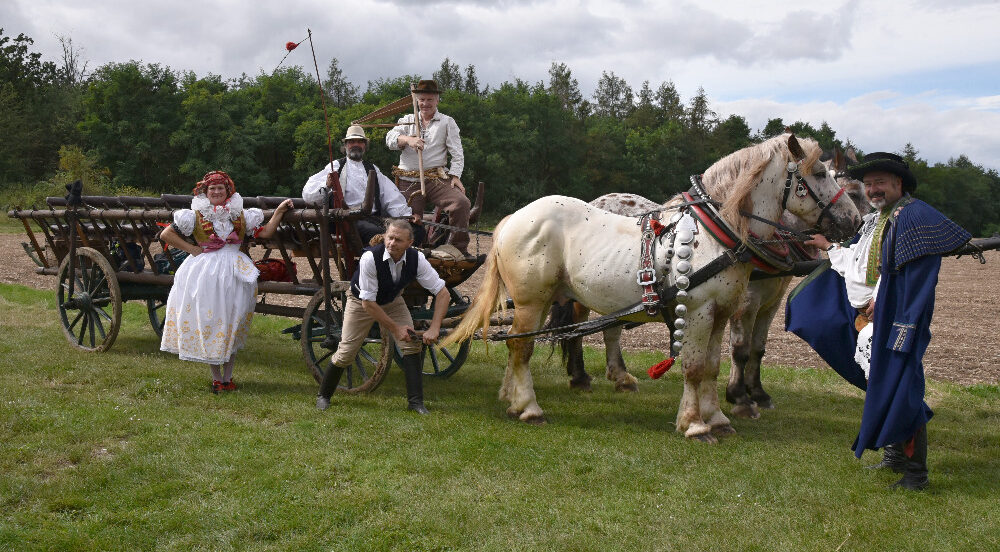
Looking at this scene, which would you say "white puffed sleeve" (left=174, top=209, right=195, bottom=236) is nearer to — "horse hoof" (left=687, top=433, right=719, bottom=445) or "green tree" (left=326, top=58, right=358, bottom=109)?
"horse hoof" (left=687, top=433, right=719, bottom=445)

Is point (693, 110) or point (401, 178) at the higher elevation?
point (693, 110)

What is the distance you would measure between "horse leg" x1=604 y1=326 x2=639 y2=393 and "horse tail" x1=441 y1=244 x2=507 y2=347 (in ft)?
5.43

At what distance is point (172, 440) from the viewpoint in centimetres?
519

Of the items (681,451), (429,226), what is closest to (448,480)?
(681,451)

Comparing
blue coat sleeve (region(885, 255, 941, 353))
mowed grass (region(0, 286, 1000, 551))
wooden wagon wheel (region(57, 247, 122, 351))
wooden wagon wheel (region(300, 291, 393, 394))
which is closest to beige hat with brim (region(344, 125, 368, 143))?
wooden wagon wheel (region(300, 291, 393, 394))

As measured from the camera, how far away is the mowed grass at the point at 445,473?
3898 mm

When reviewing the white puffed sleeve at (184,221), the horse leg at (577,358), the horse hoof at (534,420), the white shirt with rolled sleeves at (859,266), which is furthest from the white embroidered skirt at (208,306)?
the white shirt with rolled sleeves at (859,266)

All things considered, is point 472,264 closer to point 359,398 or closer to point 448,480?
point 359,398

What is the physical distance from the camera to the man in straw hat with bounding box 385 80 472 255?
7059mm

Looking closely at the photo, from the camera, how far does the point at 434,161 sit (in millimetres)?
7219

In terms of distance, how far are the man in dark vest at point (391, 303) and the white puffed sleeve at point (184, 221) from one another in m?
1.65

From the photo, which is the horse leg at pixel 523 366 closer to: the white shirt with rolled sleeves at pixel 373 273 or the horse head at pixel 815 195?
the white shirt with rolled sleeves at pixel 373 273

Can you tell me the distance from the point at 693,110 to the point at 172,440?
6118 centimetres

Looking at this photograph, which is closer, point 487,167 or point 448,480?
point 448,480
